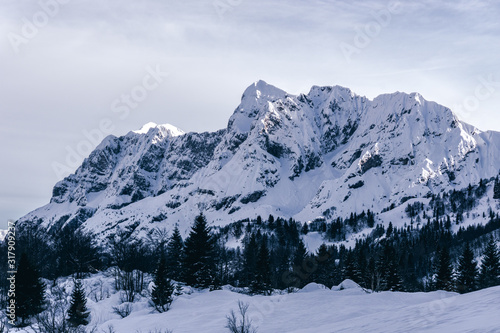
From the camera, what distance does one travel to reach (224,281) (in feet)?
337

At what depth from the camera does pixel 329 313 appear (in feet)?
123

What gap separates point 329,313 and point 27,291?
37.2 metres

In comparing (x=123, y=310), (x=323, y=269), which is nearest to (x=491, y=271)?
(x=323, y=269)

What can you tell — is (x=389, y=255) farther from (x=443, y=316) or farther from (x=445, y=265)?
(x=443, y=316)

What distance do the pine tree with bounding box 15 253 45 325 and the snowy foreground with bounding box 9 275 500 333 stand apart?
6.09 metres

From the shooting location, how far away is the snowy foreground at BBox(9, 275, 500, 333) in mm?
21922

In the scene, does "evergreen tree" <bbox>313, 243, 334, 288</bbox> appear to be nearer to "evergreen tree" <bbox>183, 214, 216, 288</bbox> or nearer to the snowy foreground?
"evergreen tree" <bbox>183, 214, 216, 288</bbox>

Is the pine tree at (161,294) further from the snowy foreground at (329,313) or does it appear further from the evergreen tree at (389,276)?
the evergreen tree at (389,276)

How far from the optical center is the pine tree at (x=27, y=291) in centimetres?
5322

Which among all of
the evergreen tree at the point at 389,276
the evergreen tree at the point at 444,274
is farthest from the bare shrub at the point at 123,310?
the evergreen tree at the point at 444,274

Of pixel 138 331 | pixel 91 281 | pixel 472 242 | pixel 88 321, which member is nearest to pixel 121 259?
pixel 91 281

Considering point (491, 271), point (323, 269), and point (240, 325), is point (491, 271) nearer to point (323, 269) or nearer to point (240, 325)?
point (323, 269)

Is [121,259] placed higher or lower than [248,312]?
higher

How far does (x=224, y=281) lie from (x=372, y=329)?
3223 inches
